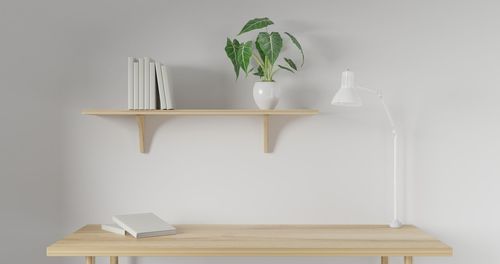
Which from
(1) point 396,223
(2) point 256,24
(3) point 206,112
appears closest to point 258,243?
(3) point 206,112

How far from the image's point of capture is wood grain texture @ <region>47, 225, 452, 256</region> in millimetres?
2037

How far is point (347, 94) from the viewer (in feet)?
7.47

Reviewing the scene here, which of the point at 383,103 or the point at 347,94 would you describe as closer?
the point at 347,94

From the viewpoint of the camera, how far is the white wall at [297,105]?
2.53 metres

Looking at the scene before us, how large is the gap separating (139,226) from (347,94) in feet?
3.42

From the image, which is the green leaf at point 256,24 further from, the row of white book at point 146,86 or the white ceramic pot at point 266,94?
the row of white book at point 146,86

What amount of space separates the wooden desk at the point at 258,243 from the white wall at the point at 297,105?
9.5 inches

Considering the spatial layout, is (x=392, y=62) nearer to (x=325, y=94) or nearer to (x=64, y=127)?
(x=325, y=94)

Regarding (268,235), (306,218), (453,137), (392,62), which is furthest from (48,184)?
(453,137)

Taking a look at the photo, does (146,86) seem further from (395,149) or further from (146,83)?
(395,149)

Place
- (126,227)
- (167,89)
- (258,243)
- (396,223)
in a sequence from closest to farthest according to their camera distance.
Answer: (258,243), (126,227), (167,89), (396,223)

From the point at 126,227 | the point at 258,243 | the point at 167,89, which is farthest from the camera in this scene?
the point at 167,89

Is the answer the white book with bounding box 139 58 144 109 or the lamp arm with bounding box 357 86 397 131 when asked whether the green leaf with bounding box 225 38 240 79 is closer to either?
the white book with bounding box 139 58 144 109

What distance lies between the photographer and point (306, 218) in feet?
8.36
